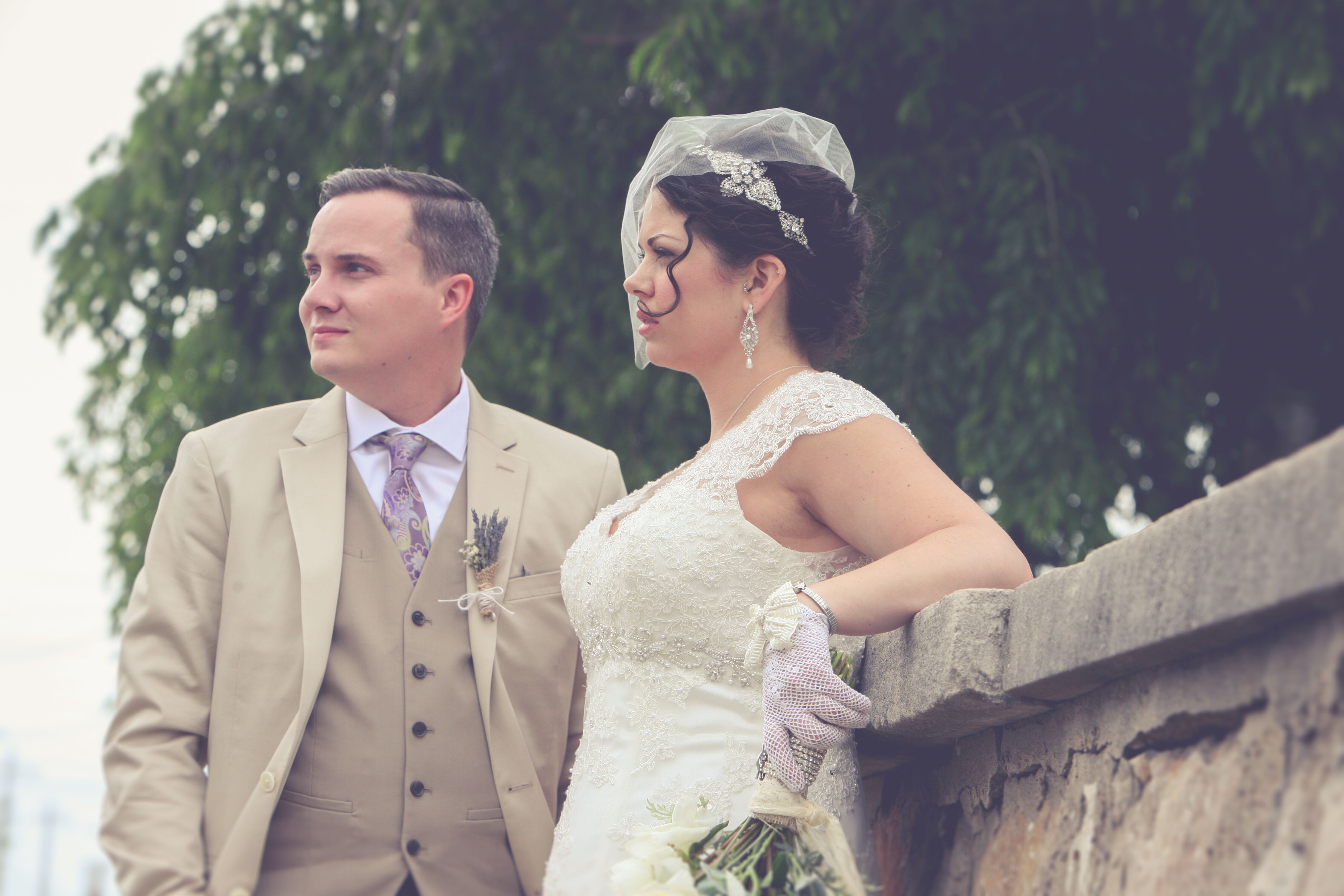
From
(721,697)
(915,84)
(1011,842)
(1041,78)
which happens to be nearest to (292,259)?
(915,84)

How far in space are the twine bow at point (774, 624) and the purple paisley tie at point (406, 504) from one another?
1135 millimetres

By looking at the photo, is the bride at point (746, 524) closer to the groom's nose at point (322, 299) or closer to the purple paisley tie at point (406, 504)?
the purple paisley tie at point (406, 504)

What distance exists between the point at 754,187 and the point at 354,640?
1.22 m

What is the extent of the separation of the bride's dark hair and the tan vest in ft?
2.92

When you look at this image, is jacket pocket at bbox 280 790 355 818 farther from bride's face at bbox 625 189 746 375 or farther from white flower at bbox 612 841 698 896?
bride's face at bbox 625 189 746 375

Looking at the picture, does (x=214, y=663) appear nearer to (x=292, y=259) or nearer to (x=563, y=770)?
(x=563, y=770)

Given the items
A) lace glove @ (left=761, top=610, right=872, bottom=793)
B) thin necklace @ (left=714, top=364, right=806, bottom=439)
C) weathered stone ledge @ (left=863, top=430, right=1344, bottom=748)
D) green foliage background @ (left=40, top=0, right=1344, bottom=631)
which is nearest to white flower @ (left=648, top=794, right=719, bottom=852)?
lace glove @ (left=761, top=610, right=872, bottom=793)

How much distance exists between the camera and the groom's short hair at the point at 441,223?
3.01 metres

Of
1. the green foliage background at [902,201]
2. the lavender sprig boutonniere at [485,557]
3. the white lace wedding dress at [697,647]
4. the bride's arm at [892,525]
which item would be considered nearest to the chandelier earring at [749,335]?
the white lace wedding dress at [697,647]

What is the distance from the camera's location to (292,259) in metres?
6.38

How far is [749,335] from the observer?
2369 millimetres

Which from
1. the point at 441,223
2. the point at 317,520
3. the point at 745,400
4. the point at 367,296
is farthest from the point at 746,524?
the point at 441,223

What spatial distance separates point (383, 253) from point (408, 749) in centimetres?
111

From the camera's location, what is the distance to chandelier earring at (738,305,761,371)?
2369 millimetres
